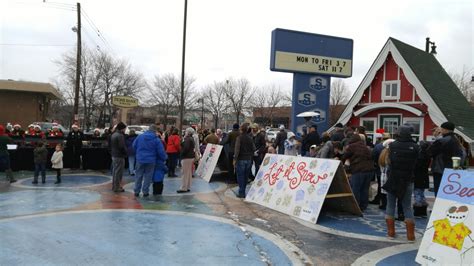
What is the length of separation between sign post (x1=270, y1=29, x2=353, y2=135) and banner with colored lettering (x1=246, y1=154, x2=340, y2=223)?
16.3 ft

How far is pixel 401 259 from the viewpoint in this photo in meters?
5.27

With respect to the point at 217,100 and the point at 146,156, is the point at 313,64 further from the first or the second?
the point at 217,100

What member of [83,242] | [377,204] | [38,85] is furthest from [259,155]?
[38,85]

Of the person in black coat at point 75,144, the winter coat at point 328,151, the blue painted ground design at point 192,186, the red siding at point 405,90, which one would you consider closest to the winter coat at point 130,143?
the blue painted ground design at point 192,186

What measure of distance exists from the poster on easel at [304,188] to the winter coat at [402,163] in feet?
4.39

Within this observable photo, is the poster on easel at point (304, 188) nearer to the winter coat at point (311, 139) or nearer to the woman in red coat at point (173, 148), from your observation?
the winter coat at point (311, 139)

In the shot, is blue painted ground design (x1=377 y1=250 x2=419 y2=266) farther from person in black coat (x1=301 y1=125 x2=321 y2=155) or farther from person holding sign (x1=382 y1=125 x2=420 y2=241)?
person in black coat (x1=301 y1=125 x2=321 y2=155)

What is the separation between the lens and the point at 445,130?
23.4ft

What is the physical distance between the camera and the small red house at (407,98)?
58.8 feet

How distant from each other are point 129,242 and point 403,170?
4.13 m

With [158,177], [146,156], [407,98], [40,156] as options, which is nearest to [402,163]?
[146,156]

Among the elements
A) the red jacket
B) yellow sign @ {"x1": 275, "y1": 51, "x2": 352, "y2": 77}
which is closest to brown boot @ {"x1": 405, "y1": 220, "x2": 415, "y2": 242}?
yellow sign @ {"x1": 275, "y1": 51, "x2": 352, "y2": 77}

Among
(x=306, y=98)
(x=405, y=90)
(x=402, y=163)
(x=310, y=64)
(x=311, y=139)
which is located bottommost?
(x=402, y=163)

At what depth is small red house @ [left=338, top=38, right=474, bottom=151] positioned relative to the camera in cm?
1792
